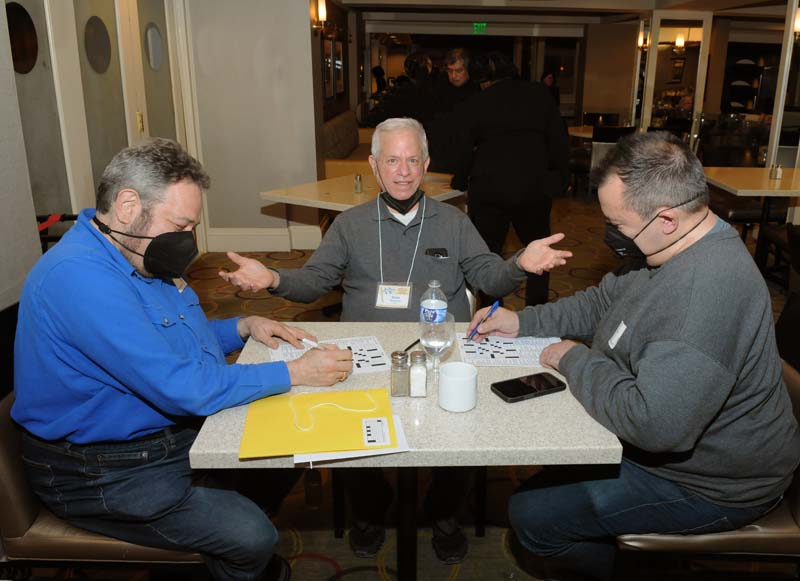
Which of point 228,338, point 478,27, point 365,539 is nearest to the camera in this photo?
point 228,338

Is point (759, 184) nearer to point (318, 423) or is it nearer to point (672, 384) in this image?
point (672, 384)

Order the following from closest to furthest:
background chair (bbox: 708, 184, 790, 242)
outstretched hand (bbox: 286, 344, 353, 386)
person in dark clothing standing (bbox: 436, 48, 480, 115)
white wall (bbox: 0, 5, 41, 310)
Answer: outstretched hand (bbox: 286, 344, 353, 386)
white wall (bbox: 0, 5, 41, 310)
person in dark clothing standing (bbox: 436, 48, 480, 115)
background chair (bbox: 708, 184, 790, 242)

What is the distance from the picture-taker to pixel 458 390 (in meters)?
1.58

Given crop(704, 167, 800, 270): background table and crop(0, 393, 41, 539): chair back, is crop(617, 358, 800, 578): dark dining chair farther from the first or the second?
crop(704, 167, 800, 270): background table

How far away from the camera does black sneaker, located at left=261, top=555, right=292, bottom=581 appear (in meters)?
2.12

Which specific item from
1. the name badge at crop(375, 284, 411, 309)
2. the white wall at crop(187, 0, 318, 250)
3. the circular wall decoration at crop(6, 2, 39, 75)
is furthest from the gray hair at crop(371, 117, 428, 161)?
the white wall at crop(187, 0, 318, 250)

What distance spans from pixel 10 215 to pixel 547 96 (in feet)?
9.85

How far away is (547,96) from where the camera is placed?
13.2ft

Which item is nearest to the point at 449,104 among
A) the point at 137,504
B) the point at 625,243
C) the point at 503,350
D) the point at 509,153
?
the point at 509,153

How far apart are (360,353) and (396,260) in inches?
26.0

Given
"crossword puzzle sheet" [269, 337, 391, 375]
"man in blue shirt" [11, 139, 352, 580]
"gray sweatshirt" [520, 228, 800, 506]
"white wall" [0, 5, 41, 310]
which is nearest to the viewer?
"gray sweatshirt" [520, 228, 800, 506]

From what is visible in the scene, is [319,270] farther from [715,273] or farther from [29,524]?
[715,273]

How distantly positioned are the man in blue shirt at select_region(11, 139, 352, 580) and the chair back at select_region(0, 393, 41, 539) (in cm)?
3

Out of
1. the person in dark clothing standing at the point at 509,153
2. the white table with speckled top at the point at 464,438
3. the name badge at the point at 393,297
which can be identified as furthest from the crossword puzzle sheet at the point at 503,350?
the person in dark clothing standing at the point at 509,153
